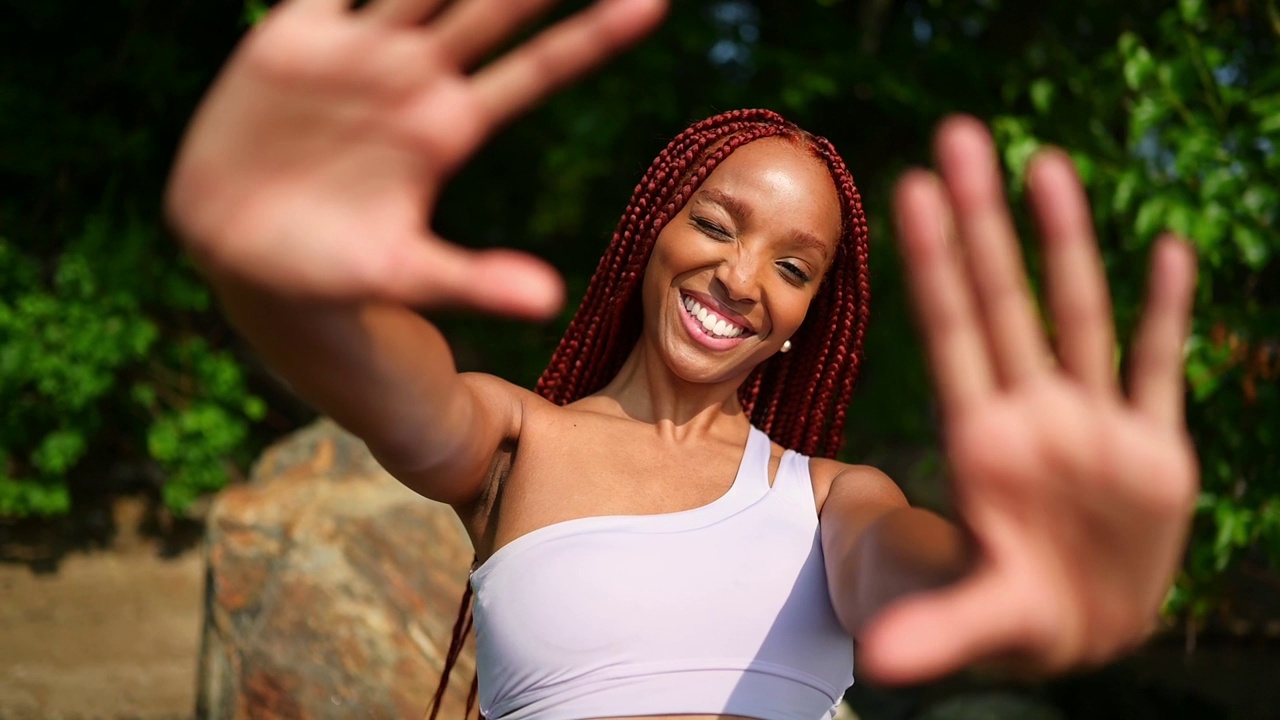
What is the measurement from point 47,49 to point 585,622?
5.35 meters

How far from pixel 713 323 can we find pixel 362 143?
849mm

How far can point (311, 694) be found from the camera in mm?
3008

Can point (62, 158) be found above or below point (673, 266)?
below

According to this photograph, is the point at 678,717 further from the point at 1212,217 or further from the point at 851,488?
the point at 1212,217

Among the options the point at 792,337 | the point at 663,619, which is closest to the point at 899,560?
the point at 663,619

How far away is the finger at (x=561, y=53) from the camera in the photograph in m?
1.25

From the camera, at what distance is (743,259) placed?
1.92 m

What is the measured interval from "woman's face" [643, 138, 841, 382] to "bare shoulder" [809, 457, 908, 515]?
0.23 meters

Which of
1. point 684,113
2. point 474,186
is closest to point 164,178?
point 474,186

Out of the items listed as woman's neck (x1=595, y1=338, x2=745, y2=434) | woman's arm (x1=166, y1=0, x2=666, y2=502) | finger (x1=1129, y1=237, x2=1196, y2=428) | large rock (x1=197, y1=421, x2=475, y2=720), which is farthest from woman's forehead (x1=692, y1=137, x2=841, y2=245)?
large rock (x1=197, y1=421, x2=475, y2=720)

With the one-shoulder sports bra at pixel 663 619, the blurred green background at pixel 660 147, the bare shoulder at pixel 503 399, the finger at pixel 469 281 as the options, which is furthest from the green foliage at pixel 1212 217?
the finger at pixel 469 281

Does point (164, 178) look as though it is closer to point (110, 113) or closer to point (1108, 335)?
point (110, 113)

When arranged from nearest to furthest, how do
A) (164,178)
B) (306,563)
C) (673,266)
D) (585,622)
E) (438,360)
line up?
(438,360), (585,622), (673,266), (306,563), (164,178)

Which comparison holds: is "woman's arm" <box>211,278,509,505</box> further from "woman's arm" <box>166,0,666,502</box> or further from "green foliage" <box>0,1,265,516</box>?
"green foliage" <box>0,1,265,516</box>
